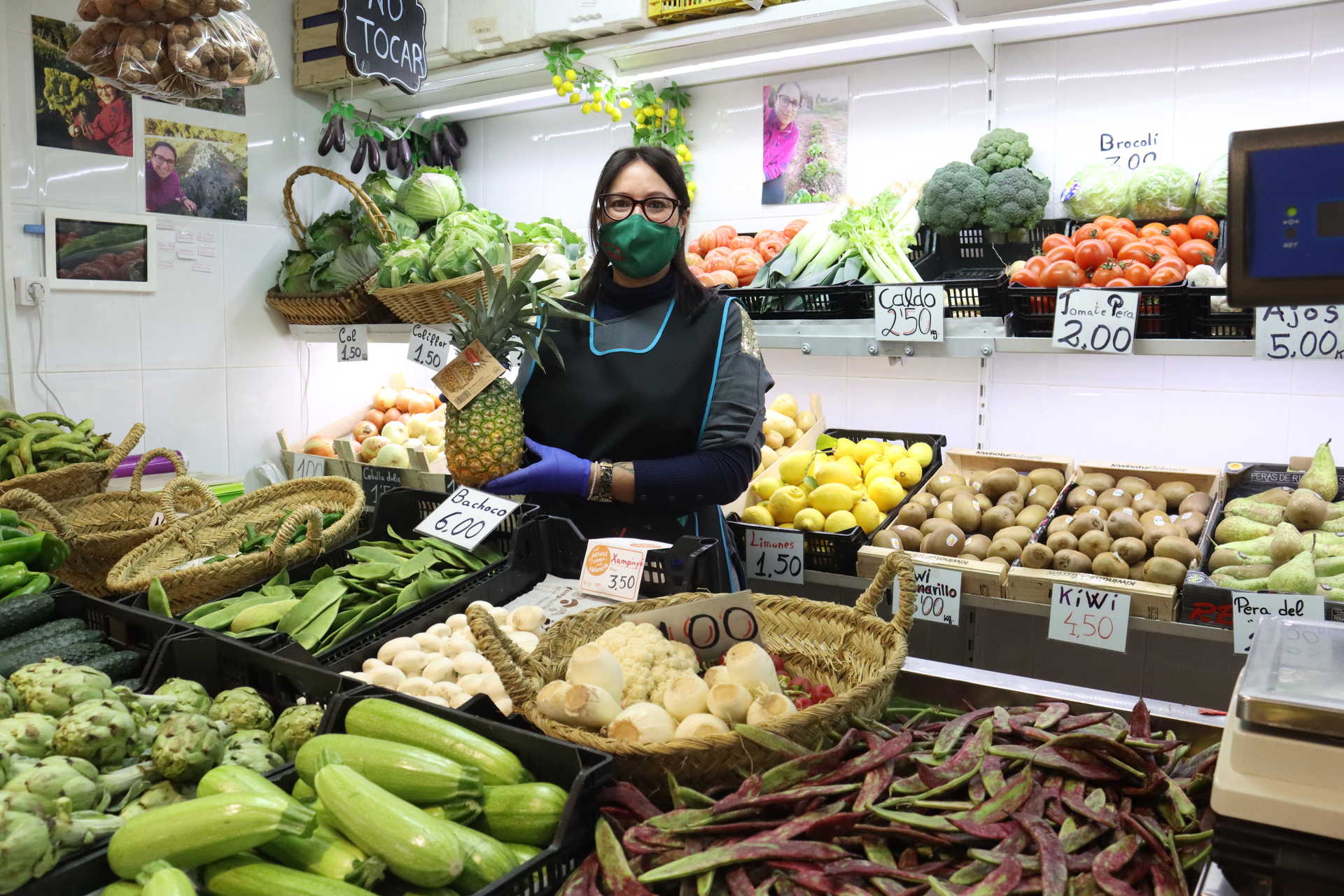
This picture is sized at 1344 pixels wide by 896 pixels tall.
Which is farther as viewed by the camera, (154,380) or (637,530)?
(154,380)

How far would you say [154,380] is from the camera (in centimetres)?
425

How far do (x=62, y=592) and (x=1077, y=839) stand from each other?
2073 mm

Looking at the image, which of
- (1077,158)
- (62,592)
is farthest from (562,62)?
(62,592)

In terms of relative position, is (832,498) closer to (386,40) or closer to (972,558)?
(972,558)

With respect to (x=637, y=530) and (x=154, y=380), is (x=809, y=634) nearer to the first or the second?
(x=637, y=530)

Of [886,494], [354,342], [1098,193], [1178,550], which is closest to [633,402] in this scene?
[886,494]

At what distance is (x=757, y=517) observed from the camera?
3.08m

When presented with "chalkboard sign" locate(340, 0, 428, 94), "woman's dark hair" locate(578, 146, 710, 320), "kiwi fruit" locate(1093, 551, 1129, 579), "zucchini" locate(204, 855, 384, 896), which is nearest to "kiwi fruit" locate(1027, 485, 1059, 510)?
"kiwi fruit" locate(1093, 551, 1129, 579)

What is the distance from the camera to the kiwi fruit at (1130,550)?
2.58 meters

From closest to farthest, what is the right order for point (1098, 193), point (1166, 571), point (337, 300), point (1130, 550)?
point (1166, 571) < point (1130, 550) < point (1098, 193) < point (337, 300)

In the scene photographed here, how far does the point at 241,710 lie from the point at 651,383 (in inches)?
50.3

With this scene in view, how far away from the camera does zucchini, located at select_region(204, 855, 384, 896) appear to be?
107 cm

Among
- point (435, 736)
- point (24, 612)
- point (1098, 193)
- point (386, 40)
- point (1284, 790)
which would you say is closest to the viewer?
point (1284, 790)

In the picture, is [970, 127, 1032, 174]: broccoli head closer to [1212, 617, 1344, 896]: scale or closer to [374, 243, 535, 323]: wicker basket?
[374, 243, 535, 323]: wicker basket
